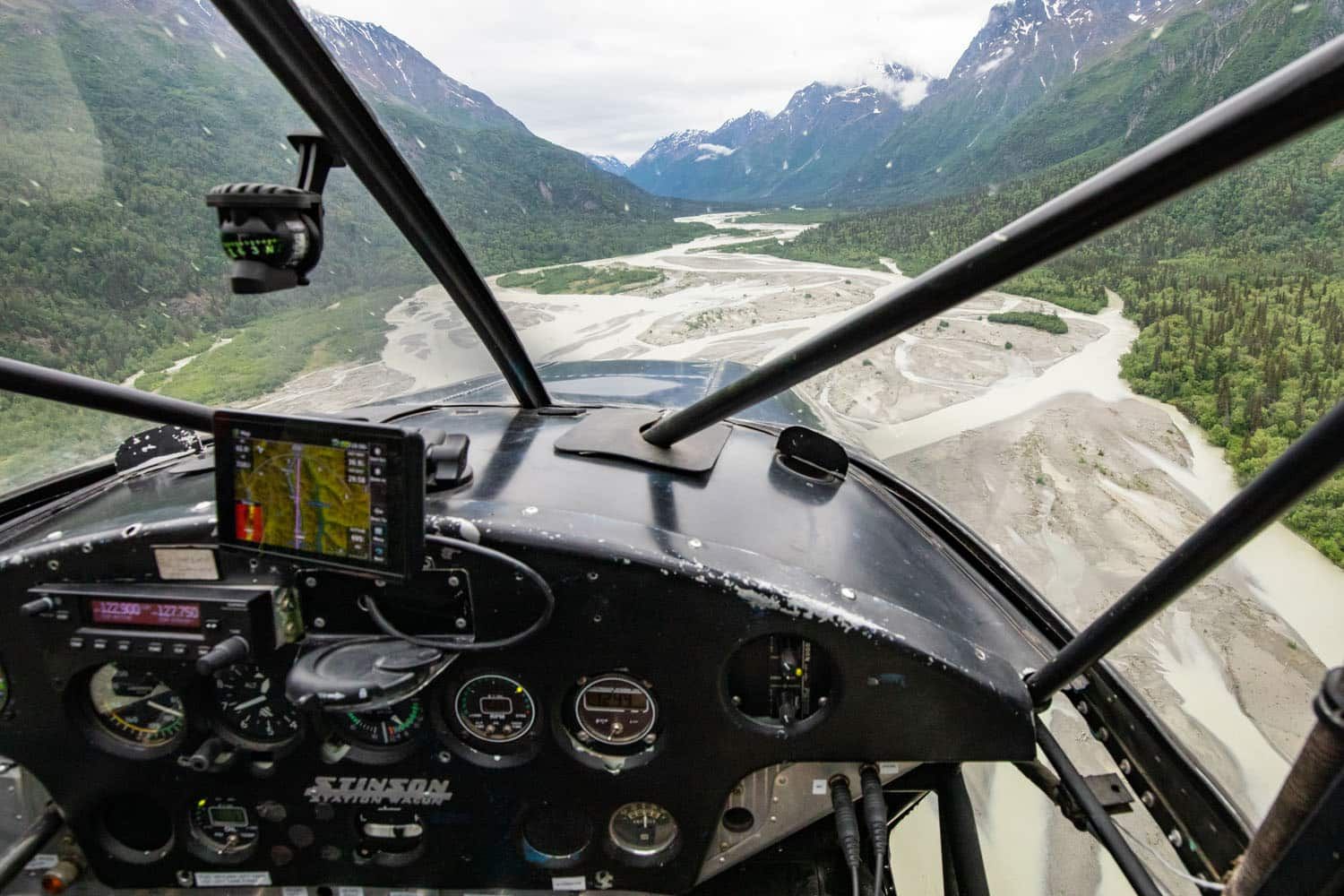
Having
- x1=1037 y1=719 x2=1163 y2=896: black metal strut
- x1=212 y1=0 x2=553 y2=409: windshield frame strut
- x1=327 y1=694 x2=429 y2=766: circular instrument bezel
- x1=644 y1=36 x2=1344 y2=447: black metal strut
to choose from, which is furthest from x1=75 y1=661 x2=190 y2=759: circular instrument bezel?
x1=1037 y1=719 x2=1163 y2=896: black metal strut

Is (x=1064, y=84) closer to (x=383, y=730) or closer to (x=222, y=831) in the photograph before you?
(x=383, y=730)

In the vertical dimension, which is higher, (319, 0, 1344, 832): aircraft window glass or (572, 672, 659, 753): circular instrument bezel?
(319, 0, 1344, 832): aircraft window glass

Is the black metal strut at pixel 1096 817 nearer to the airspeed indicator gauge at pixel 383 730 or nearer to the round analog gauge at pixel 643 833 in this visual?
the round analog gauge at pixel 643 833

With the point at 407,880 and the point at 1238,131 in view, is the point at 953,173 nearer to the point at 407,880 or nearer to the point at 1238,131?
the point at 1238,131

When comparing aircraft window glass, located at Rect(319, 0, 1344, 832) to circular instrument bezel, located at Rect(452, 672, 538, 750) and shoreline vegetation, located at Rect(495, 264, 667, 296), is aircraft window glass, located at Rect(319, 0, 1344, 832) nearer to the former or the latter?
shoreline vegetation, located at Rect(495, 264, 667, 296)

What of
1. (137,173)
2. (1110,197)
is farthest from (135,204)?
(1110,197)
